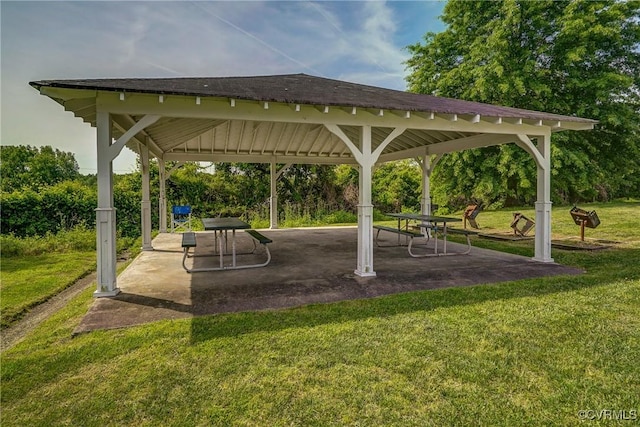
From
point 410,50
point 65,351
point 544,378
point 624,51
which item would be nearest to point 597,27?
point 624,51

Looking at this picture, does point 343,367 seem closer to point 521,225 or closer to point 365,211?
point 365,211

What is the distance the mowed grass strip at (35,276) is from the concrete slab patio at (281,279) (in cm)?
79

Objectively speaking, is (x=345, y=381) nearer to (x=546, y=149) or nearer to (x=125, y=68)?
(x=546, y=149)

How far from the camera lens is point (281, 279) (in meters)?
4.85

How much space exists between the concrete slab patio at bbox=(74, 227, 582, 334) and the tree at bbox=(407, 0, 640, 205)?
27.2ft

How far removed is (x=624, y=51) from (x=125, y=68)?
17851 millimetres

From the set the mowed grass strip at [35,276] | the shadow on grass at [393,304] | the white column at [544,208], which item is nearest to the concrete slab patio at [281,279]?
the shadow on grass at [393,304]

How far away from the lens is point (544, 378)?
7.47 feet

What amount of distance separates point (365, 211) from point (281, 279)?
5.04 ft

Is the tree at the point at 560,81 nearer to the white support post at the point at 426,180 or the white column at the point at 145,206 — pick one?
the white support post at the point at 426,180

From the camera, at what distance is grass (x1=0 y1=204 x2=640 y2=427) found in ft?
6.46

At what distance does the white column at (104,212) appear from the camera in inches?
160

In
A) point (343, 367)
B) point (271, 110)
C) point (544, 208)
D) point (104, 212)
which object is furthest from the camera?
point (544, 208)

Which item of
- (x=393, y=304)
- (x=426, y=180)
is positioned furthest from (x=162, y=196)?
(x=393, y=304)
